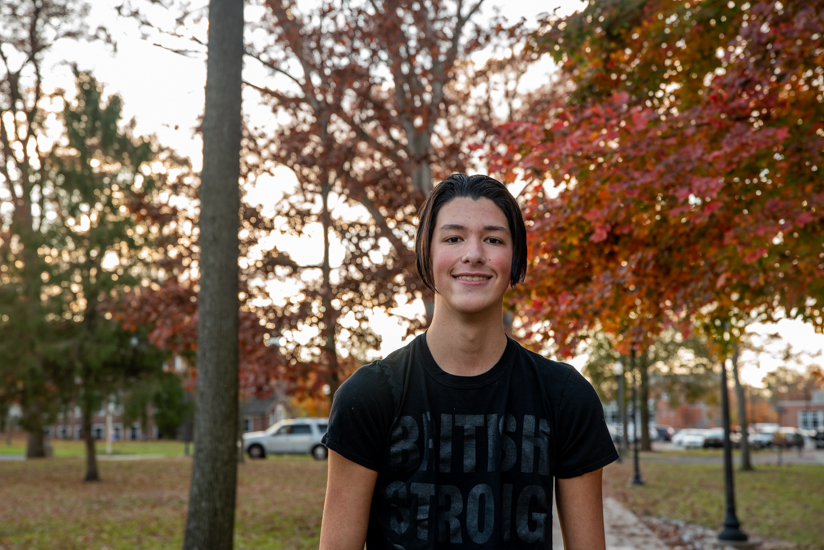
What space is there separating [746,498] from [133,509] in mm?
13499

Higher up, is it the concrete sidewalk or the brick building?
the concrete sidewalk

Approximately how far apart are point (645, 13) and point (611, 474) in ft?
69.1

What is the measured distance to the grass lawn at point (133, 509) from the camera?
11164mm

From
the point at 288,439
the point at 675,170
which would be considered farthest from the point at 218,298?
the point at 288,439

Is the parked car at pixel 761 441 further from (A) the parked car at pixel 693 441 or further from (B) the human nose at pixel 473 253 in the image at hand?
(B) the human nose at pixel 473 253

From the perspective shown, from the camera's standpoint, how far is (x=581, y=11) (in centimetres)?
757

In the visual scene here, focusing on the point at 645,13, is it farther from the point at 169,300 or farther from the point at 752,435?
the point at 752,435

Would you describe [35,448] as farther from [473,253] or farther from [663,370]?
[473,253]

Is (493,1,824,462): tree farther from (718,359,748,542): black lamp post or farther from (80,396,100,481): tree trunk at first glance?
(80,396,100,481): tree trunk

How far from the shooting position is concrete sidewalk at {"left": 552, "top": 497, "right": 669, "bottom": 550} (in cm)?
1068

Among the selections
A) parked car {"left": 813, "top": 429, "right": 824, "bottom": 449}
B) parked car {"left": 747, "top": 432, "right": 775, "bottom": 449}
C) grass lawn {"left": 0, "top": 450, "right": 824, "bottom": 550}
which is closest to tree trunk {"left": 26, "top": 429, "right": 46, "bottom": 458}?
grass lawn {"left": 0, "top": 450, "right": 824, "bottom": 550}

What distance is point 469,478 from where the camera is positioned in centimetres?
175

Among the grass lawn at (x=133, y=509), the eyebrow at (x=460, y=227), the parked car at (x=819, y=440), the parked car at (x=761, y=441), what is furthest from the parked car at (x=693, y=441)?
the eyebrow at (x=460, y=227)

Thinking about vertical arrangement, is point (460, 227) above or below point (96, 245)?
below
